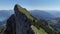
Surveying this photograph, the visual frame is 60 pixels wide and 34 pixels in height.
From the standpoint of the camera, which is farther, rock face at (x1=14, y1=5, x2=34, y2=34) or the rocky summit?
the rocky summit

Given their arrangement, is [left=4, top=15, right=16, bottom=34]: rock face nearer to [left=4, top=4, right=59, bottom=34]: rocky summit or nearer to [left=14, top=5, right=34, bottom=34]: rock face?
[left=4, top=4, right=59, bottom=34]: rocky summit

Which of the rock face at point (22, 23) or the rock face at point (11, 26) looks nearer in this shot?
the rock face at point (22, 23)

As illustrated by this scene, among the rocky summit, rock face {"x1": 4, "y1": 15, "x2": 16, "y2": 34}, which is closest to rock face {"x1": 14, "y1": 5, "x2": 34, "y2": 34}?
the rocky summit

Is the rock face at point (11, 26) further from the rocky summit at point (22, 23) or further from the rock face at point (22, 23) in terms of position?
the rock face at point (22, 23)

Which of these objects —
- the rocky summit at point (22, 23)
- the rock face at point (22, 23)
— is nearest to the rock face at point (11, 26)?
the rocky summit at point (22, 23)

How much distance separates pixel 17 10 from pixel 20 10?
4.36 ft

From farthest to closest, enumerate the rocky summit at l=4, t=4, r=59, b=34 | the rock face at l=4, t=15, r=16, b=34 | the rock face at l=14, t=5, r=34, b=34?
the rock face at l=4, t=15, r=16, b=34 < the rocky summit at l=4, t=4, r=59, b=34 < the rock face at l=14, t=5, r=34, b=34

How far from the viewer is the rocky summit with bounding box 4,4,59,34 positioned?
51.0m

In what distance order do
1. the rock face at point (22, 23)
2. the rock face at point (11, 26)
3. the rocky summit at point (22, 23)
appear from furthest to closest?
1. the rock face at point (11, 26)
2. the rocky summit at point (22, 23)
3. the rock face at point (22, 23)

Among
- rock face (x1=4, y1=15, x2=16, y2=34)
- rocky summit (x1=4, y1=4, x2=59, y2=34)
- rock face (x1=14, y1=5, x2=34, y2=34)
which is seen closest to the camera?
rock face (x1=14, y1=5, x2=34, y2=34)

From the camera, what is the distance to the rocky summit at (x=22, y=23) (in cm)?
5099

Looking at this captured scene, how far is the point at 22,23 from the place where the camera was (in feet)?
177

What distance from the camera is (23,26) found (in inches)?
2093

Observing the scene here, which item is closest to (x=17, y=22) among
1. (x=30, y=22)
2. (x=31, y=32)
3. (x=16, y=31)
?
(x=16, y=31)
